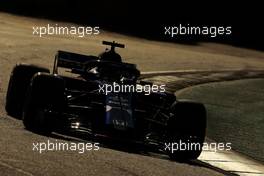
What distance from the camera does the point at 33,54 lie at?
21.5 meters

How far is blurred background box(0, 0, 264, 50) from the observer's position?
3788 centimetres

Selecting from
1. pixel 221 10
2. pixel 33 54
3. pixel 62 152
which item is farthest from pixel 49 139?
pixel 221 10

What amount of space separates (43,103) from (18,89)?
147 cm

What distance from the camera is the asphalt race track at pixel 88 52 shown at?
26.0 ft

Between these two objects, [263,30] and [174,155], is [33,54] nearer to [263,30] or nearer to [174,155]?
[174,155]

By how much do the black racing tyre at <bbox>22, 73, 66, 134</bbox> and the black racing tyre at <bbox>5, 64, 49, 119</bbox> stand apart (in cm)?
118
